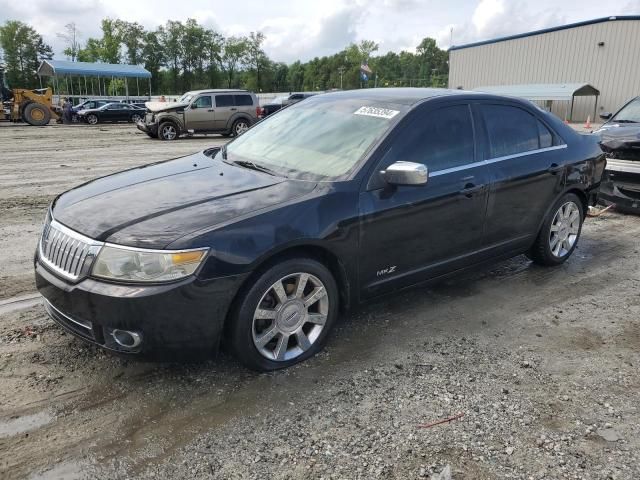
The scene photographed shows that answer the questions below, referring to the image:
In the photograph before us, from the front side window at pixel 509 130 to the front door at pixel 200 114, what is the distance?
16849mm

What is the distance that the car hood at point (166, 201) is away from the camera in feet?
9.61

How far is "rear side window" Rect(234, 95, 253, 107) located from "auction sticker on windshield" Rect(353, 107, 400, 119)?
17.7 metres

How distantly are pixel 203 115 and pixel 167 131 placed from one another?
4.77 ft

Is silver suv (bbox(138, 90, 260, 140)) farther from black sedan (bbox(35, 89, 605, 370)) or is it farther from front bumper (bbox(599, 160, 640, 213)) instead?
black sedan (bbox(35, 89, 605, 370))

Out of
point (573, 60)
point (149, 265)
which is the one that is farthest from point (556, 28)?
point (149, 265)

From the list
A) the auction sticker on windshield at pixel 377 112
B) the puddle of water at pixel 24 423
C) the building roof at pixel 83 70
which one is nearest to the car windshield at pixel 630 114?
the auction sticker on windshield at pixel 377 112

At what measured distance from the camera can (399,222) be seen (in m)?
3.68

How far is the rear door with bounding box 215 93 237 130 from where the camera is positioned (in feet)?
67.0

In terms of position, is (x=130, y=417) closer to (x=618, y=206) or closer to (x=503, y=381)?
(x=503, y=381)

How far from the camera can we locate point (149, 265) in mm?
2801

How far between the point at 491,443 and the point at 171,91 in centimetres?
10101

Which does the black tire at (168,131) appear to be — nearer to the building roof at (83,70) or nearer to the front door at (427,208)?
the front door at (427,208)

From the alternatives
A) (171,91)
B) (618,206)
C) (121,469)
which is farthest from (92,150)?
(171,91)

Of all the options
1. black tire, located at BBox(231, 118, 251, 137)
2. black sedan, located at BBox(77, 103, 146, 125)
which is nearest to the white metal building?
black tire, located at BBox(231, 118, 251, 137)
